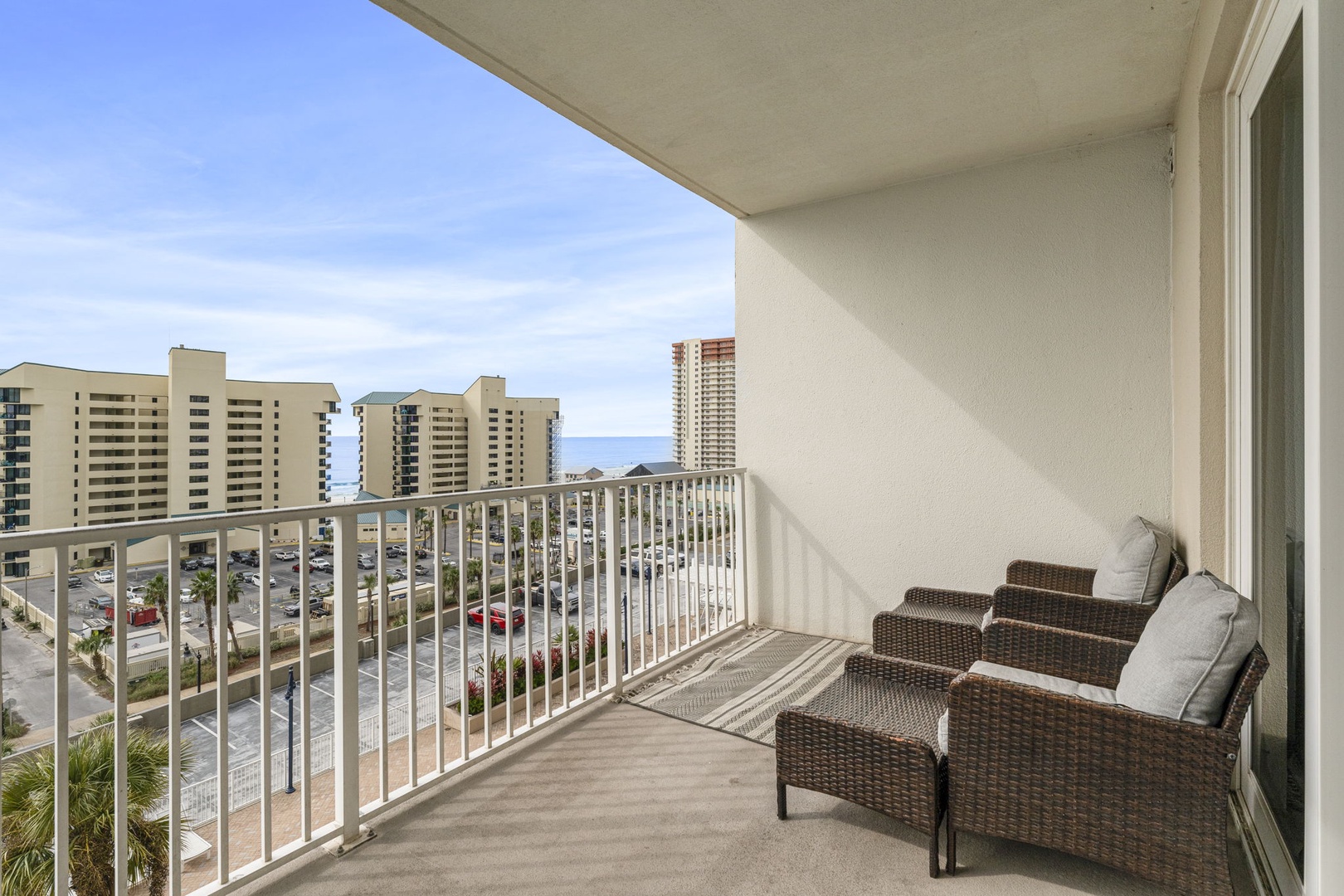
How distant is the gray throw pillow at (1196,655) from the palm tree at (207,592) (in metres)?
2.34

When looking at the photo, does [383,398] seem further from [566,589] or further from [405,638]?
[405,638]

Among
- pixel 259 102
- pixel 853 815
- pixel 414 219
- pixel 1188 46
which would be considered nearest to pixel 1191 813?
pixel 853 815

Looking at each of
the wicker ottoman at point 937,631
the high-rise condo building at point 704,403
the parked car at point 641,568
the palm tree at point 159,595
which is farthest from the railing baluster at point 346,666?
the high-rise condo building at point 704,403

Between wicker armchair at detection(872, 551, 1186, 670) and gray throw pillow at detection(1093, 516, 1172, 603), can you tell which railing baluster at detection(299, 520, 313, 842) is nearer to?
wicker armchair at detection(872, 551, 1186, 670)

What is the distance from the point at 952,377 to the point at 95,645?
12.2 feet

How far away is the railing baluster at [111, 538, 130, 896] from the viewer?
147 centimetres

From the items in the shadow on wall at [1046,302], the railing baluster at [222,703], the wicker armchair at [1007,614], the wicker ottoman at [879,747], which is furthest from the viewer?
the shadow on wall at [1046,302]

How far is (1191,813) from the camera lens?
4.91ft

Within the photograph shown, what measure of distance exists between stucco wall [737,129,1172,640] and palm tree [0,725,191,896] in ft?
10.4

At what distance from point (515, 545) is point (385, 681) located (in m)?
0.74

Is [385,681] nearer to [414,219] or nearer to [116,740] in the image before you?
[116,740]

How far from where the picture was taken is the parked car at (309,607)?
1.88m

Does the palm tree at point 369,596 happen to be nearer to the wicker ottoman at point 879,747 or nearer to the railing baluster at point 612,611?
the railing baluster at point 612,611

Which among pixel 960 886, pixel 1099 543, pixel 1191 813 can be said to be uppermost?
pixel 1099 543
